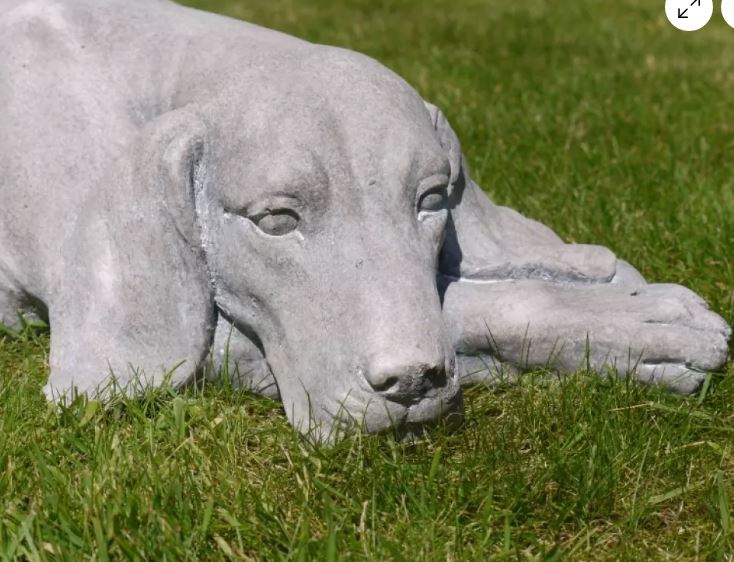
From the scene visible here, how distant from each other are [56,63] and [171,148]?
0.66 metres

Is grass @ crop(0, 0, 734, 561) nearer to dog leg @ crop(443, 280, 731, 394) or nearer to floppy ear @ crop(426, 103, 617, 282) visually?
dog leg @ crop(443, 280, 731, 394)

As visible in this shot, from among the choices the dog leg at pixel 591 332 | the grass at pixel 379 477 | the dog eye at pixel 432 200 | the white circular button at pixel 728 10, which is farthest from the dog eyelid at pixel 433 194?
the white circular button at pixel 728 10

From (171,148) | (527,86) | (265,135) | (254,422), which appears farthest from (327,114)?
(527,86)

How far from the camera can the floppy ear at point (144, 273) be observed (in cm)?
303

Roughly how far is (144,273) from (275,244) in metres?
0.37

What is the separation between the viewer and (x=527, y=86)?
662 centimetres

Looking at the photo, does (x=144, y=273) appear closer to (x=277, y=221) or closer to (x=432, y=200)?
(x=277, y=221)

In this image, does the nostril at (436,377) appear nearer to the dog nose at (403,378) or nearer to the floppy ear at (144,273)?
the dog nose at (403,378)

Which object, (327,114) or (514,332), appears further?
(514,332)

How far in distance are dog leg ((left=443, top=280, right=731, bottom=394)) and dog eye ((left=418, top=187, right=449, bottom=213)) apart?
318 millimetres

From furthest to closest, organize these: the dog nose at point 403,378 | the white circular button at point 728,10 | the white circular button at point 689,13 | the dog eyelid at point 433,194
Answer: the white circular button at point 689,13, the white circular button at point 728,10, the dog eyelid at point 433,194, the dog nose at point 403,378

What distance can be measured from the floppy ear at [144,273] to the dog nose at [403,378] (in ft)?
1.88

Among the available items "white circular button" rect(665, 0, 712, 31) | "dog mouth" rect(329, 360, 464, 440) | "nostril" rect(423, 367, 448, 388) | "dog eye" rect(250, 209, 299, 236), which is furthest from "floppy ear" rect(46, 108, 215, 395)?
"white circular button" rect(665, 0, 712, 31)

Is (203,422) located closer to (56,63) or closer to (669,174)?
(56,63)
